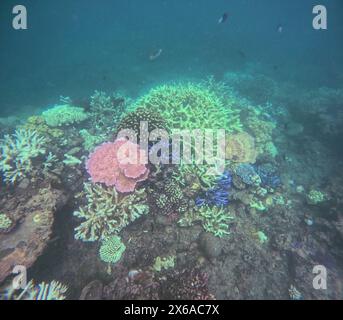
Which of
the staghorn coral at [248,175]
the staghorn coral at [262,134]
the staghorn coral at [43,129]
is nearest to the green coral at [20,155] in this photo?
the staghorn coral at [43,129]

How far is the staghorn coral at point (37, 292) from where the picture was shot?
3703mm

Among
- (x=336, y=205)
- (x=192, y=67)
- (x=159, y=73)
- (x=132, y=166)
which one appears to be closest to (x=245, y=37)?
(x=192, y=67)

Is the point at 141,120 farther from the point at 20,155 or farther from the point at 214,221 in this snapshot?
the point at 20,155

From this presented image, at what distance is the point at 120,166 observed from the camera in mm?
4500

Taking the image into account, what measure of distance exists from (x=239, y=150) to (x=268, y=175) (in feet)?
3.77

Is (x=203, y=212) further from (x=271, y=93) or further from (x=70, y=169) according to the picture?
(x=271, y=93)

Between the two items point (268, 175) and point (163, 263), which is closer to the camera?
point (163, 263)

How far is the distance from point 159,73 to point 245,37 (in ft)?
65.4

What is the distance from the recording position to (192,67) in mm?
23406

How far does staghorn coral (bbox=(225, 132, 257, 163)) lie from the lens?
6.53 meters

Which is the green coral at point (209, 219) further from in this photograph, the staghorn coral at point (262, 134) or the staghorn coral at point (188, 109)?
the staghorn coral at point (262, 134)

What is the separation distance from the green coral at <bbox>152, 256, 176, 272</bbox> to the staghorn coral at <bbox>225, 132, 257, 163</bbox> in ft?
10.5

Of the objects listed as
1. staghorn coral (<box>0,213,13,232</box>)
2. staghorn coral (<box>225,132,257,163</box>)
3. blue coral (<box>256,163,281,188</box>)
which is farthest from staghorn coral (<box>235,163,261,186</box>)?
staghorn coral (<box>0,213,13,232</box>)

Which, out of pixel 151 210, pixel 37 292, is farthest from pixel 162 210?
pixel 37 292
